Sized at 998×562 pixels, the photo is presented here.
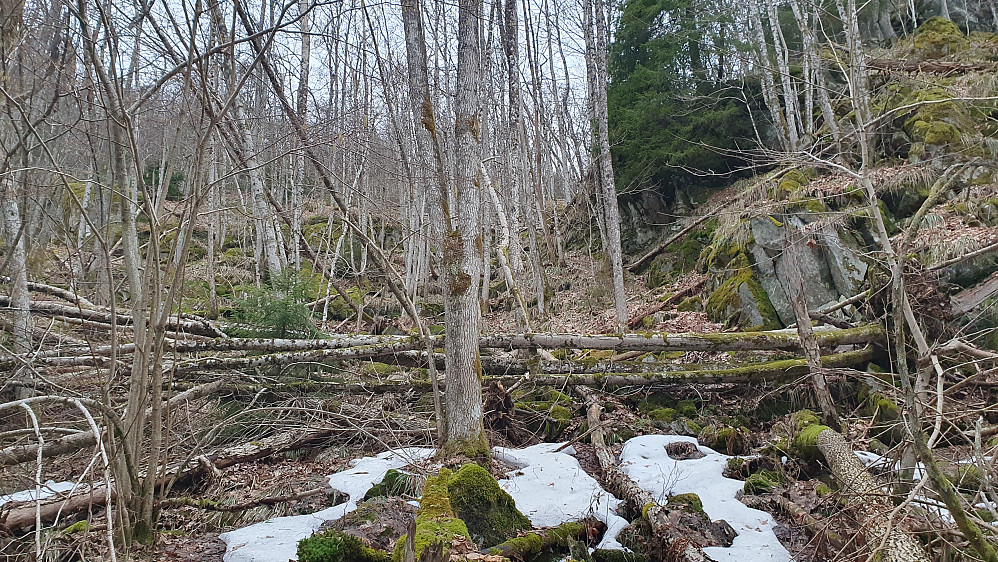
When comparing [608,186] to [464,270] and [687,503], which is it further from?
[687,503]

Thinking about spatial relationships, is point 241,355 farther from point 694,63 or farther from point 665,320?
point 694,63

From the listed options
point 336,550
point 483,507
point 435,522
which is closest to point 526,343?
point 483,507

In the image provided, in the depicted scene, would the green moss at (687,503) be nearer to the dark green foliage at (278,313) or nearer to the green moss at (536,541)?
the green moss at (536,541)

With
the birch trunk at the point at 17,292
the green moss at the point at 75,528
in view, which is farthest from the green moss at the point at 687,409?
the birch trunk at the point at 17,292

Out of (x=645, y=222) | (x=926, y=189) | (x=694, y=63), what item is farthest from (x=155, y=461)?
(x=694, y=63)

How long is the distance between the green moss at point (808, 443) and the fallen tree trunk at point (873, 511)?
311 mm

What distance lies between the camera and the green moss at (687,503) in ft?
13.8

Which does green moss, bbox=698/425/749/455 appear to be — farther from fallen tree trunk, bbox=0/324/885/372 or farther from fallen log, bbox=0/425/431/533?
fallen log, bbox=0/425/431/533

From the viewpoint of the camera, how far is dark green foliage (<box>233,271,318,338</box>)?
699cm

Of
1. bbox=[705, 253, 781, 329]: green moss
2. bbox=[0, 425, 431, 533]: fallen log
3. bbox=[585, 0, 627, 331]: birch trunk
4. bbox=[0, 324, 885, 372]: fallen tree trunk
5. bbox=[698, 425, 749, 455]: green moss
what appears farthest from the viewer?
bbox=[585, 0, 627, 331]: birch trunk

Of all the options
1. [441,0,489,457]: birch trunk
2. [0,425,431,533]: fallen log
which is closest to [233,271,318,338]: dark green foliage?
[0,425,431,533]: fallen log

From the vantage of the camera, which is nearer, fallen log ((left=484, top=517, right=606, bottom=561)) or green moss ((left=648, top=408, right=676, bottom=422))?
fallen log ((left=484, top=517, right=606, bottom=561))

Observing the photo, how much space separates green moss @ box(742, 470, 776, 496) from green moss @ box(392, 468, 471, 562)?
2.86 meters

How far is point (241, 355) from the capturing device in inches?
271
